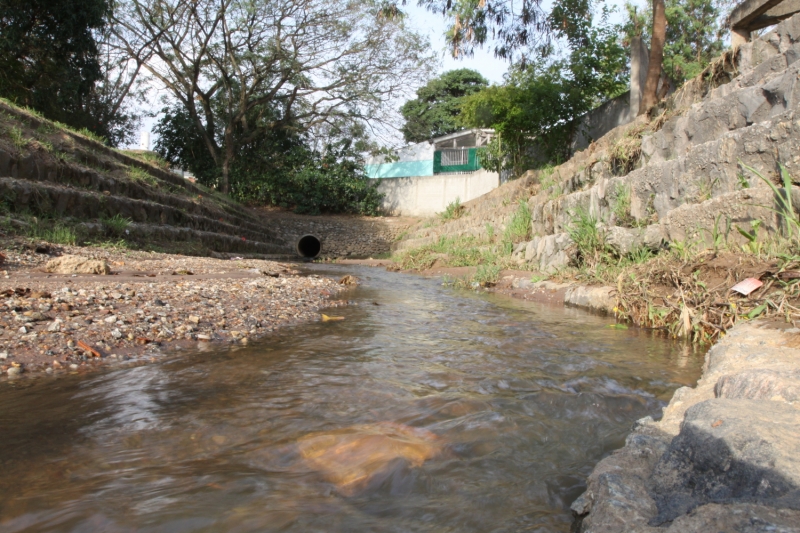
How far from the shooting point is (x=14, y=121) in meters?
8.32

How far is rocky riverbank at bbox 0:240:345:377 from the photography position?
2.91 metres

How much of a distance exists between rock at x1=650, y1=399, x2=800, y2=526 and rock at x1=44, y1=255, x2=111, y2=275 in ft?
17.4

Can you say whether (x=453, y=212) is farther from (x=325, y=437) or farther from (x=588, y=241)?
(x=325, y=437)

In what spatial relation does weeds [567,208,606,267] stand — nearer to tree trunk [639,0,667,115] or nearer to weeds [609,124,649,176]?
weeds [609,124,649,176]

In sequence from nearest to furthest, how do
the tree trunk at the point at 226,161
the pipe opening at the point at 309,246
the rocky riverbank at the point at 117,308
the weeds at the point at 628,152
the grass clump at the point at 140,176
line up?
the rocky riverbank at the point at 117,308 < the weeds at the point at 628,152 < the grass clump at the point at 140,176 < the pipe opening at the point at 309,246 < the tree trunk at the point at 226,161

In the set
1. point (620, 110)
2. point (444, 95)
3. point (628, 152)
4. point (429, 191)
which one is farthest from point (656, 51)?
point (444, 95)

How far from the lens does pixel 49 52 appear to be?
46.4 feet

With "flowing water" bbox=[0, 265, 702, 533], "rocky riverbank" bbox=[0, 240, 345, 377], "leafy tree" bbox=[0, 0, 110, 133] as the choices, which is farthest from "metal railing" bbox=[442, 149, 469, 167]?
"flowing water" bbox=[0, 265, 702, 533]

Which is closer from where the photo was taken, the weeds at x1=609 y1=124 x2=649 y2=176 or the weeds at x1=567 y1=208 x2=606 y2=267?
the weeds at x1=567 y1=208 x2=606 y2=267

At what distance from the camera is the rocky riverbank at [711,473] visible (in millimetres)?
1044

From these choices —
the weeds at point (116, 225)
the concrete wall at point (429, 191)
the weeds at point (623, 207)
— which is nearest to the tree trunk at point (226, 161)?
the concrete wall at point (429, 191)

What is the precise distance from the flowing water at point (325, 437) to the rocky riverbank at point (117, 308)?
34 centimetres

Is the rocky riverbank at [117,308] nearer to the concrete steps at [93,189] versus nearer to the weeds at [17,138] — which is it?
the concrete steps at [93,189]

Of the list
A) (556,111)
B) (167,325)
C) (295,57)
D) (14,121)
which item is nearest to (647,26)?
(556,111)
